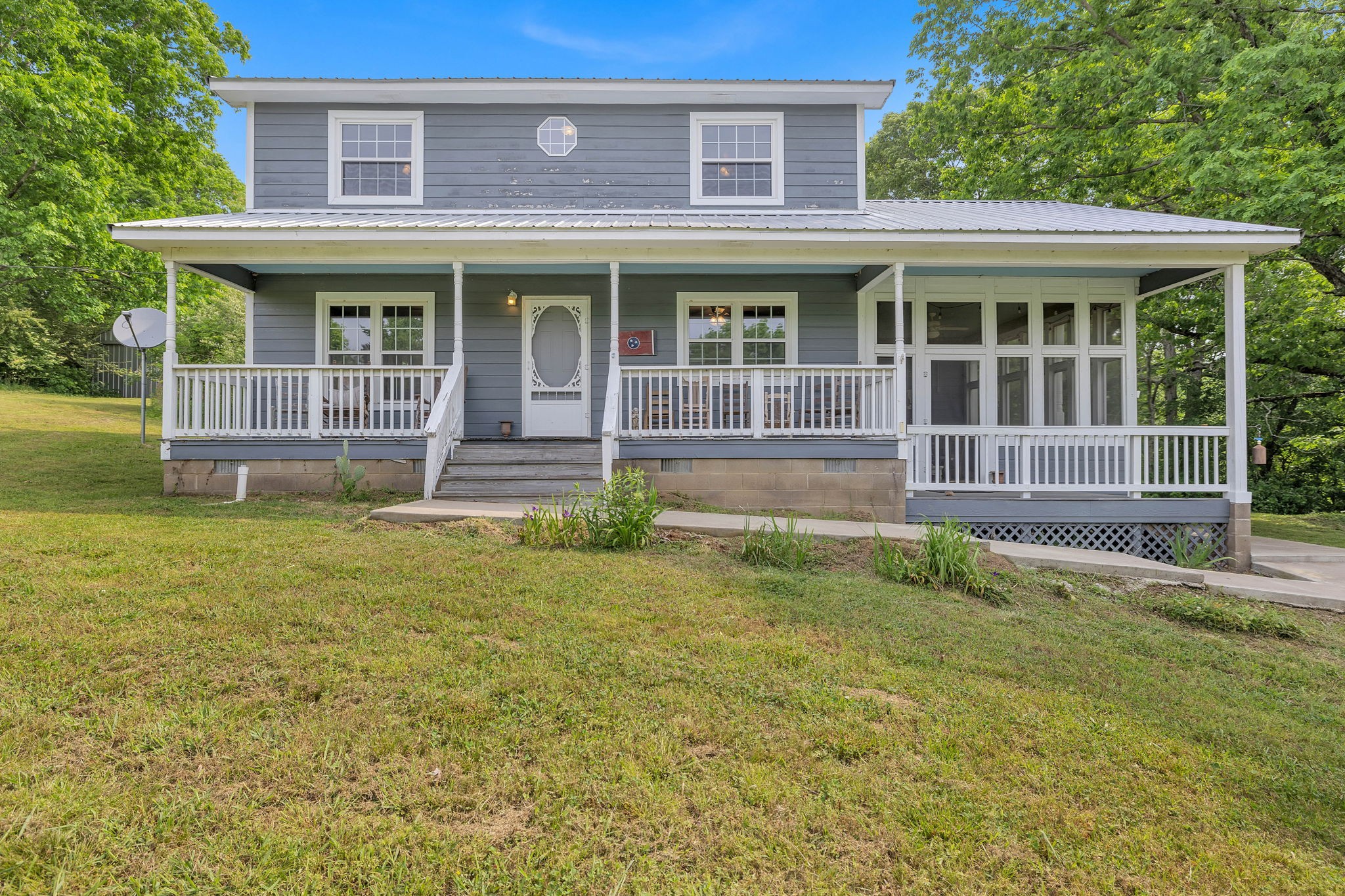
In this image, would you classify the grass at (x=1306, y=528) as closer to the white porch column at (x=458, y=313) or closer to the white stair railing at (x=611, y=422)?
the white stair railing at (x=611, y=422)

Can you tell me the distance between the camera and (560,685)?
277cm

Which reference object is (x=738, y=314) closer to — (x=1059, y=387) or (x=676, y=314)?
(x=676, y=314)

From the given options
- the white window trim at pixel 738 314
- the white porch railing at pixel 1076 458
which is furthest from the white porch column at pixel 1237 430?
the white window trim at pixel 738 314

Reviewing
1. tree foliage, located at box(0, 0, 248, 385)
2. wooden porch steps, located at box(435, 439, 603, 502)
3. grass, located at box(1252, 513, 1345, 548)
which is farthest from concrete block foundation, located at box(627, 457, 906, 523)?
tree foliage, located at box(0, 0, 248, 385)

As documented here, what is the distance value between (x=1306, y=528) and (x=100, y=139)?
2343cm

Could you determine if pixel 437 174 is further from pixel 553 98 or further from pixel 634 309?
pixel 634 309

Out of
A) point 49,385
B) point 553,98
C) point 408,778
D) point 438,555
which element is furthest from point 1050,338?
point 49,385

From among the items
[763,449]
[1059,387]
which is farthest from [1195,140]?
[763,449]

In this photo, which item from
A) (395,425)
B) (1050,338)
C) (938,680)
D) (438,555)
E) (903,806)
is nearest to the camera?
(903,806)

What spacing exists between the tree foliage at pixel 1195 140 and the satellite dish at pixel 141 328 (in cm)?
1469

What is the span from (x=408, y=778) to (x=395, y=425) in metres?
7.15

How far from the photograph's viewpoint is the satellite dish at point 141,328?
8.78 m

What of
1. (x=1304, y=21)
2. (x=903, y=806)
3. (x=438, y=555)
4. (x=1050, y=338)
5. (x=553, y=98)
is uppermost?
(x=1304, y=21)

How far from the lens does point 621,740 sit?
→ 2400mm
